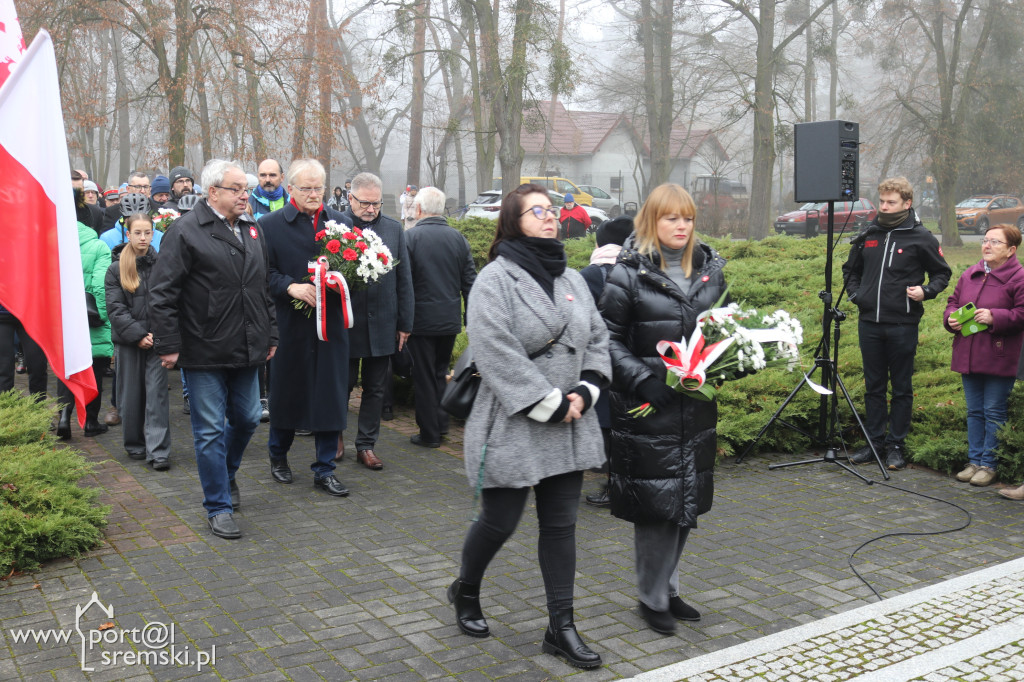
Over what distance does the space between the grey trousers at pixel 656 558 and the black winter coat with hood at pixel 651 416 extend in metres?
0.10

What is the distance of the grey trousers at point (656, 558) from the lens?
4566 mm

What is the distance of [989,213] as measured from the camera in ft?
130

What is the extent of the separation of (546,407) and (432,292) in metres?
4.45

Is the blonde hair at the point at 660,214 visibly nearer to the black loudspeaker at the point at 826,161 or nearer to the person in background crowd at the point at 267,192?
the black loudspeaker at the point at 826,161

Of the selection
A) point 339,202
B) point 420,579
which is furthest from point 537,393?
point 339,202

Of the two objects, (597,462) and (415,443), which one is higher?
(597,462)

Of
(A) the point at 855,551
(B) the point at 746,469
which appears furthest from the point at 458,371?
(B) the point at 746,469

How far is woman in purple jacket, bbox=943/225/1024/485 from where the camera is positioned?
7246 millimetres

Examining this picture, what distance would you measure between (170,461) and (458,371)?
4.17 metres

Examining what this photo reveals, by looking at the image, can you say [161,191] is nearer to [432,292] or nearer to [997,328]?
[432,292]

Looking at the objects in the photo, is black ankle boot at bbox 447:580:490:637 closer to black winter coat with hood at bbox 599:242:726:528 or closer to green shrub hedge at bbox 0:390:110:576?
black winter coat with hood at bbox 599:242:726:528

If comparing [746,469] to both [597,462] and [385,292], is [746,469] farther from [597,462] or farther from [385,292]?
[597,462]

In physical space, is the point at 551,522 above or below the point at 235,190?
below

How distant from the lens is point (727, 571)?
5434 mm
